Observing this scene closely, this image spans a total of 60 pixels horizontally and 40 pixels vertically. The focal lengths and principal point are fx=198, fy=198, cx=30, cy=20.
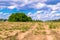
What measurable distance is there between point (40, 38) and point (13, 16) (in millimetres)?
52374

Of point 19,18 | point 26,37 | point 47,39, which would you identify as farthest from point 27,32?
point 19,18

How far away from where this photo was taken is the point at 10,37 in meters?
13.2

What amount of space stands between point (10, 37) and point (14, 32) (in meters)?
0.95

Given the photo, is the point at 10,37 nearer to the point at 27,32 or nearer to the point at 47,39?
the point at 27,32

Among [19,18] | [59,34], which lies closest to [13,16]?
[19,18]

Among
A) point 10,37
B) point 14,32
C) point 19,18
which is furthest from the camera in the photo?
point 19,18

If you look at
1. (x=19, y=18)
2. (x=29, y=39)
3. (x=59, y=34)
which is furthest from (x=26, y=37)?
(x=19, y=18)

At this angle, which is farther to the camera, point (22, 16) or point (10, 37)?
point (22, 16)

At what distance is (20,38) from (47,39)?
6.08 ft

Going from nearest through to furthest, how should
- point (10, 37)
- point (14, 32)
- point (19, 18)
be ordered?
1. point (10, 37)
2. point (14, 32)
3. point (19, 18)

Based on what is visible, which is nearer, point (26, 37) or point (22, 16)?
point (26, 37)

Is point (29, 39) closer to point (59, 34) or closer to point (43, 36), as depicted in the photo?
point (43, 36)

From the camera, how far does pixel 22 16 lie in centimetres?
6662

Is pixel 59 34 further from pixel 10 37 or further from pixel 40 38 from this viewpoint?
pixel 10 37
